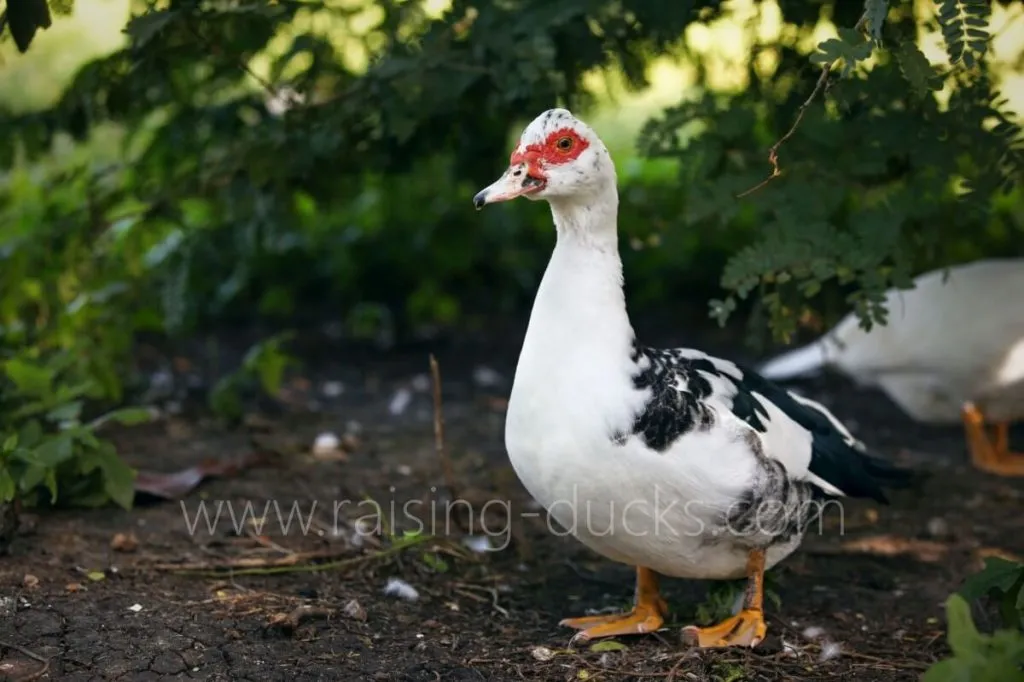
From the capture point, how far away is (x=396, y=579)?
12.0ft

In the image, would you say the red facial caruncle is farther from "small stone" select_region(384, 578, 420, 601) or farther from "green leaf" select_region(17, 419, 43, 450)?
"green leaf" select_region(17, 419, 43, 450)

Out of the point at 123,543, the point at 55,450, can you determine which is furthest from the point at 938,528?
the point at 55,450

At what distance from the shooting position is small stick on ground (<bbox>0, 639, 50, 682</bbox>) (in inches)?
110

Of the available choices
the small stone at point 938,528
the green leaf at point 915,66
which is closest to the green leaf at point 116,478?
the green leaf at point 915,66

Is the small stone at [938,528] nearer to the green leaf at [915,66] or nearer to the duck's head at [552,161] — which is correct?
the green leaf at [915,66]

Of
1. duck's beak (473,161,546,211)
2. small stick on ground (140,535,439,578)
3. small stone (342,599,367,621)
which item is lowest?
small stone (342,599,367,621)

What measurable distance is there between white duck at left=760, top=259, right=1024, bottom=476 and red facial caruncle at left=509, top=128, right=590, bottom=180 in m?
2.23

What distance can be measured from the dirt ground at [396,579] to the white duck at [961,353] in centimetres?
22

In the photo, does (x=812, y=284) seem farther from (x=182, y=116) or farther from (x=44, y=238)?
(x=44, y=238)

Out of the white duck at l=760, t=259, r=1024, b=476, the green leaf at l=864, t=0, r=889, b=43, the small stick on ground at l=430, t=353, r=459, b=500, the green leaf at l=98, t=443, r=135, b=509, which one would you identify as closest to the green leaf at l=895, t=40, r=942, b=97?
the green leaf at l=864, t=0, r=889, b=43

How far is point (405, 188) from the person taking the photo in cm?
691

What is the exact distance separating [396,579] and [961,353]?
2671 mm

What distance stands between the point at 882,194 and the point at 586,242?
4.86 feet

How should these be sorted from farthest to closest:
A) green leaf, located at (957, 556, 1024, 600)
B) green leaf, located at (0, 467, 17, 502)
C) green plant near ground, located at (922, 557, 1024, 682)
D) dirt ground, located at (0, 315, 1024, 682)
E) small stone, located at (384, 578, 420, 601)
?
1. small stone, located at (384, 578, 420, 601)
2. green leaf, located at (0, 467, 17, 502)
3. dirt ground, located at (0, 315, 1024, 682)
4. green leaf, located at (957, 556, 1024, 600)
5. green plant near ground, located at (922, 557, 1024, 682)
